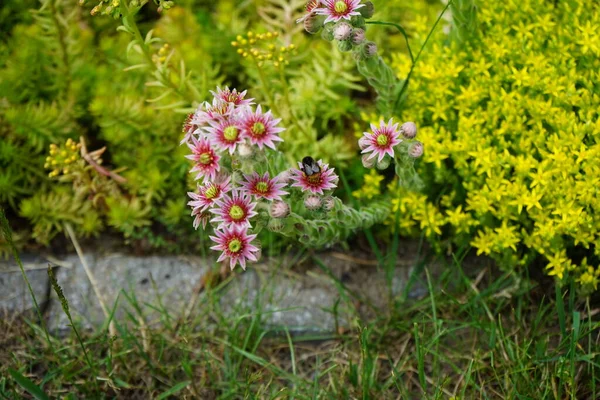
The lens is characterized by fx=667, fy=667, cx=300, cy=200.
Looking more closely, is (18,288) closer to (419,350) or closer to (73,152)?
(73,152)

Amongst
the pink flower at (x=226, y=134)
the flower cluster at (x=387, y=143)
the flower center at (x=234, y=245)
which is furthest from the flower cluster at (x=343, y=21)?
the flower center at (x=234, y=245)

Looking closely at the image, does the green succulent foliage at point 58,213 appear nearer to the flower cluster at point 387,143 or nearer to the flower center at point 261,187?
the flower center at point 261,187

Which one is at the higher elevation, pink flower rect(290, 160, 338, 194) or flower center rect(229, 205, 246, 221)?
pink flower rect(290, 160, 338, 194)

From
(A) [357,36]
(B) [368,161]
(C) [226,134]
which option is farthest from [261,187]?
(A) [357,36]

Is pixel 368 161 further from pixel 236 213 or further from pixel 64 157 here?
pixel 64 157

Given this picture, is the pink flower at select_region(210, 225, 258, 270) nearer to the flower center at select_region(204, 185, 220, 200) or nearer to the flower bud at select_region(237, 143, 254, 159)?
the flower center at select_region(204, 185, 220, 200)

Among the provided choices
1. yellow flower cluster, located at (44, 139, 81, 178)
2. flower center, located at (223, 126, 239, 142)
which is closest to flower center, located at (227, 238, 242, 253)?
flower center, located at (223, 126, 239, 142)
